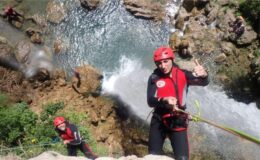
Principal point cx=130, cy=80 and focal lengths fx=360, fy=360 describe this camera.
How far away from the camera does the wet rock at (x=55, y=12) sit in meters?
15.1

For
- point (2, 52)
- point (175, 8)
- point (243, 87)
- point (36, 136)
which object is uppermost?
point (175, 8)

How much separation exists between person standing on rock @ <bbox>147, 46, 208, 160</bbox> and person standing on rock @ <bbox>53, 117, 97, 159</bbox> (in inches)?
128

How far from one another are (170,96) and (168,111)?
227 mm

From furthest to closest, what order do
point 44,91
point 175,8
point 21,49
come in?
point 175,8 → point 21,49 → point 44,91

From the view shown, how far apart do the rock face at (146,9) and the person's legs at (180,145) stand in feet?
34.1

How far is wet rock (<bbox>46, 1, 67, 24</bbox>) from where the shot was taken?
15117 mm

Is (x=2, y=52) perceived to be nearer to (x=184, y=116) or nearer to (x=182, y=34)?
(x=182, y=34)

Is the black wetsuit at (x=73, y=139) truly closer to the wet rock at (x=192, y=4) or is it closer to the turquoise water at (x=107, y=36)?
the turquoise water at (x=107, y=36)

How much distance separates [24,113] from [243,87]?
721cm

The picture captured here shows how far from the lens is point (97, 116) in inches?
487

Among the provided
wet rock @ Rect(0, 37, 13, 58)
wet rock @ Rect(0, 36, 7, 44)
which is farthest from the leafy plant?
wet rock @ Rect(0, 36, 7, 44)

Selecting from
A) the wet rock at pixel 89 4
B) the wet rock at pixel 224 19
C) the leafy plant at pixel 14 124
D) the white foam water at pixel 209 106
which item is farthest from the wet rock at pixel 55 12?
the wet rock at pixel 224 19

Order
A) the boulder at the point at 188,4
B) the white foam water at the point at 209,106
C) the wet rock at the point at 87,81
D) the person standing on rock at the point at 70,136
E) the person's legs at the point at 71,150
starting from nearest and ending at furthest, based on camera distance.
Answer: the person standing on rock at the point at 70,136 < the person's legs at the point at 71,150 < the white foam water at the point at 209,106 < the wet rock at the point at 87,81 < the boulder at the point at 188,4

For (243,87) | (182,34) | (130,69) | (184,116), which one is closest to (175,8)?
(182,34)
